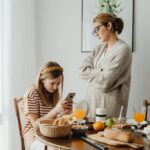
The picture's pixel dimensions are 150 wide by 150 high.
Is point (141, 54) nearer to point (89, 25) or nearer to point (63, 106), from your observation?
point (89, 25)

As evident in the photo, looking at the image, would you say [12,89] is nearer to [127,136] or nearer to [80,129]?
[80,129]

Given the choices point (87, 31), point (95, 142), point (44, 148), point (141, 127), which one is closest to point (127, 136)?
point (95, 142)

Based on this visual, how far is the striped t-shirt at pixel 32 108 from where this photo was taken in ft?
7.26

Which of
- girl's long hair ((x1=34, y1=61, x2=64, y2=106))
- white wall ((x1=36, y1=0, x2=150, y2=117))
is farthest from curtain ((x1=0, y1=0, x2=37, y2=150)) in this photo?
girl's long hair ((x1=34, y1=61, x2=64, y2=106))

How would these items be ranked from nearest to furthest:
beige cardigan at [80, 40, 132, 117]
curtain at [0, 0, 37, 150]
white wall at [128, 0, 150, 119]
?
beige cardigan at [80, 40, 132, 117] < curtain at [0, 0, 37, 150] < white wall at [128, 0, 150, 119]

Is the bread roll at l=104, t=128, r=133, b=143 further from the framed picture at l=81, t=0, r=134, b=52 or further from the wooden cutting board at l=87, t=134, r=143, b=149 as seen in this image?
the framed picture at l=81, t=0, r=134, b=52

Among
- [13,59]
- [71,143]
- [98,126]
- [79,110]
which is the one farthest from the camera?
[13,59]

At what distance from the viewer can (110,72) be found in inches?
99.5

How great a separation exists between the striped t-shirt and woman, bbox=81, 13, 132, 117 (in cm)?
48

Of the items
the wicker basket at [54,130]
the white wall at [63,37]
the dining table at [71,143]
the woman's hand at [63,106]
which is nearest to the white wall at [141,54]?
the white wall at [63,37]

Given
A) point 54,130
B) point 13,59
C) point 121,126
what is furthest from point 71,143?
point 13,59

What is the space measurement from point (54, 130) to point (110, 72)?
95 centimetres

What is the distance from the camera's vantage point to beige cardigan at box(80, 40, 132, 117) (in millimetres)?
2531

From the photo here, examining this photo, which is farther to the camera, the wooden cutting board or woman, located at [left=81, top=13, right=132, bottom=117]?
→ woman, located at [left=81, top=13, right=132, bottom=117]
